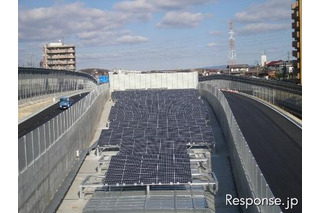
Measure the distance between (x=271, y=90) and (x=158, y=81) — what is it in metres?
26.5

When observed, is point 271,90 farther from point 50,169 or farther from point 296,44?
point 296,44

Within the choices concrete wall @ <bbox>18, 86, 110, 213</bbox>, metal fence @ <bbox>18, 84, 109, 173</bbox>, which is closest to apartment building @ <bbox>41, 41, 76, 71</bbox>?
concrete wall @ <bbox>18, 86, 110, 213</bbox>

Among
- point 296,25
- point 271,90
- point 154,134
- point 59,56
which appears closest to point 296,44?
point 296,25

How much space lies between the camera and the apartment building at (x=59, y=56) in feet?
616

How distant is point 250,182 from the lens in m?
17.9

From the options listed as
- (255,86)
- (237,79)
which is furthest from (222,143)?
(237,79)

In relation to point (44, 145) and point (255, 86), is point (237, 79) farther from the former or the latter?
point (44, 145)

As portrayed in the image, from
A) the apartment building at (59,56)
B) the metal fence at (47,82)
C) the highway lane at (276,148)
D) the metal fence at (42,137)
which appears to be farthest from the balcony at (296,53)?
the apartment building at (59,56)

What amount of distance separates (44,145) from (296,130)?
71.4 feet

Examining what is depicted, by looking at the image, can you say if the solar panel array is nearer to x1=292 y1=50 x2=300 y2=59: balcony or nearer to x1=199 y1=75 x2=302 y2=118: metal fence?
x1=199 y1=75 x2=302 y2=118: metal fence

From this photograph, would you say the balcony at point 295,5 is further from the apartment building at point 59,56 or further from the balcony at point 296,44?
the apartment building at point 59,56

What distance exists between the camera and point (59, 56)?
189250mm

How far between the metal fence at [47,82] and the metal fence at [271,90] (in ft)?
129

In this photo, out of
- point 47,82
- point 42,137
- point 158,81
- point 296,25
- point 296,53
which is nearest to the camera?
point 42,137
